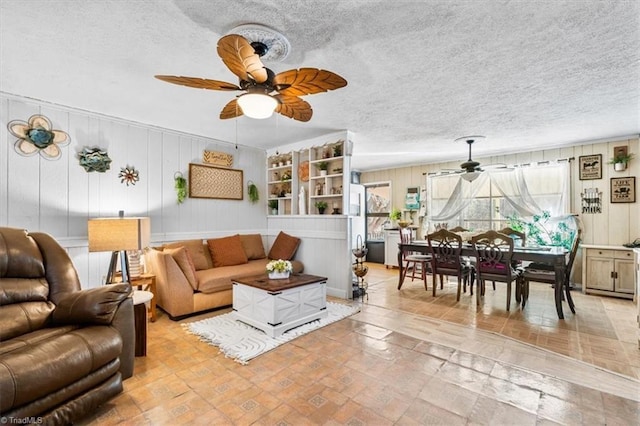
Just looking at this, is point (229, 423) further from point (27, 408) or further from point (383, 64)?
point (383, 64)

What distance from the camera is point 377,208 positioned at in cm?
787

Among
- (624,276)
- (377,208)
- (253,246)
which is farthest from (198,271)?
(624,276)

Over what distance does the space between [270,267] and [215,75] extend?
2.08m

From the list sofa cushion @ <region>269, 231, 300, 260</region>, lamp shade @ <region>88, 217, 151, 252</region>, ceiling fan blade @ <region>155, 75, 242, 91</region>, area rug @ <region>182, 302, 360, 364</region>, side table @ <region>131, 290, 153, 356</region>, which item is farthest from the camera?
sofa cushion @ <region>269, 231, 300, 260</region>

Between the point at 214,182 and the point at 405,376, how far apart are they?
398 cm

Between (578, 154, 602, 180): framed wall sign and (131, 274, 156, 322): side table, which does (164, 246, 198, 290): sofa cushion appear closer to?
(131, 274, 156, 322): side table

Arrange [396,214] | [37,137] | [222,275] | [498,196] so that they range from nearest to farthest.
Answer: [37,137] < [222,275] < [498,196] < [396,214]

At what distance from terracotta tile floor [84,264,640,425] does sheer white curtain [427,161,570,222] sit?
223 centimetres

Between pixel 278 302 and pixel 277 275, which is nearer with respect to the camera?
pixel 278 302

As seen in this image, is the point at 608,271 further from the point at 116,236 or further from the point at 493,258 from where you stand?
the point at 116,236

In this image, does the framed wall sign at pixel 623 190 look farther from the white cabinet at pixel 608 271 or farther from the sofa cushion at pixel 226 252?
the sofa cushion at pixel 226 252

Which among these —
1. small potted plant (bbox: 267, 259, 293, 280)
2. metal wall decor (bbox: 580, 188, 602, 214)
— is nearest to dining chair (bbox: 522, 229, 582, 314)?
metal wall decor (bbox: 580, 188, 602, 214)

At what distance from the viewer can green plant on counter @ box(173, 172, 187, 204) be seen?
173 inches

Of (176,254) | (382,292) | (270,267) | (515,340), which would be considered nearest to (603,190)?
(515,340)
